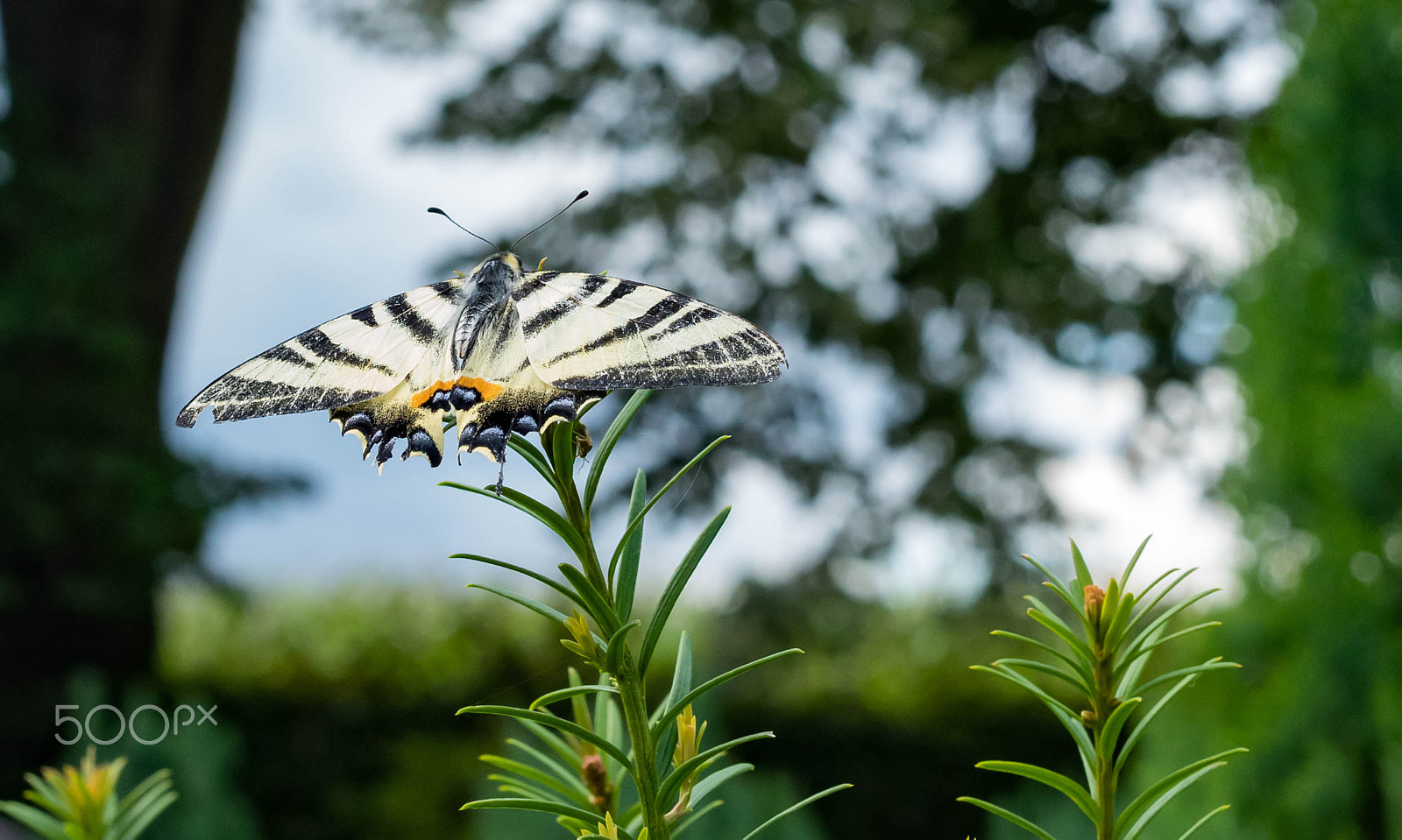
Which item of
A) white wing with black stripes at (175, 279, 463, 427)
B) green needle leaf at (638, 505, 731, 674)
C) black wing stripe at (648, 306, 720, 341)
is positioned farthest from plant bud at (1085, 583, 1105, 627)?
white wing with black stripes at (175, 279, 463, 427)

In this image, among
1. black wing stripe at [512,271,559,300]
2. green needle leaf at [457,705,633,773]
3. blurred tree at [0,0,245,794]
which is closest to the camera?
green needle leaf at [457,705,633,773]

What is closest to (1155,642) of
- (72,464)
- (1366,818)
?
(1366,818)

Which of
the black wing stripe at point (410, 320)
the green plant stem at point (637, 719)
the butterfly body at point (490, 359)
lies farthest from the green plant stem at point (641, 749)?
the black wing stripe at point (410, 320)

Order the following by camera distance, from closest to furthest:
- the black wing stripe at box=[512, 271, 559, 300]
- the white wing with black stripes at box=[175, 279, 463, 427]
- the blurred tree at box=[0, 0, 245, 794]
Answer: the white wing with black stripes at box=[175, 279, 463, 427] < the black wing stripe at box=[512, 271, 559, 300] < the blurred tree at box=[0, 0, 245, 794]

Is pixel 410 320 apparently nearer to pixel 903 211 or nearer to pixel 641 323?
pixel 641 323

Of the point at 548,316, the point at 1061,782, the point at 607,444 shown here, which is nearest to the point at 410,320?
the point at 548,316

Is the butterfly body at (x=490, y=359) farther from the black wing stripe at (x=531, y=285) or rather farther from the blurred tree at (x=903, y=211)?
the blurred tree at (x=903, y=211)

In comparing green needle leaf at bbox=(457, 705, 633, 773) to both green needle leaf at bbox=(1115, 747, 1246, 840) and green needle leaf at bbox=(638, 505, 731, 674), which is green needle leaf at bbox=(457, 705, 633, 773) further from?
green needle leaf at bbox=(1115, 747, 1246, 840)

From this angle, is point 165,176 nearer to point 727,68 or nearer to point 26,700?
point 26,700
